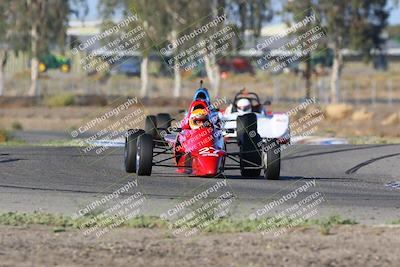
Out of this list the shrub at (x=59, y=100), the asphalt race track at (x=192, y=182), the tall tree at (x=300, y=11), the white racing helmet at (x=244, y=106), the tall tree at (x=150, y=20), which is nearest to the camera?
the asphalt race track at (x=192, y=182)

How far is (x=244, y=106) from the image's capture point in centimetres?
3033

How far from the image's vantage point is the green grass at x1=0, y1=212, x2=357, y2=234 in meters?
12.1

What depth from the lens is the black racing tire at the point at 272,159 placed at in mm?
17938

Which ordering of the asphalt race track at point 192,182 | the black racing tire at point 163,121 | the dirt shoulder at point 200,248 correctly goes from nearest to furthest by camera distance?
the dirt shoulder at point 200,248
the asphalt race track at point 192,182
the black racing tire at point 163,121

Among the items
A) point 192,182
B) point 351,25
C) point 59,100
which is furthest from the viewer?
point 351,25

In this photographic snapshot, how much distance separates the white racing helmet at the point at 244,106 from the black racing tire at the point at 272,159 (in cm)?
1172

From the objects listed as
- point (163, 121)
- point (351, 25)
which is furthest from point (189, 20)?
point (163, 121)

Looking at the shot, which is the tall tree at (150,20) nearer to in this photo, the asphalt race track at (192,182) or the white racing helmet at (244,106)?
the white racing helmet at (244,106)

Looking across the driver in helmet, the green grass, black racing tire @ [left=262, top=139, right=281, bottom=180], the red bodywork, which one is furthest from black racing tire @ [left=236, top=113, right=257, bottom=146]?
the green grass

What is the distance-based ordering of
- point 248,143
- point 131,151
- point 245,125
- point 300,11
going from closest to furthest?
point 248,143 < point 131,151 < point 245,125 < point 300,11

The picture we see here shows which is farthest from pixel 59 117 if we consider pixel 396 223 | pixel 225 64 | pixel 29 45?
pixel 396 223

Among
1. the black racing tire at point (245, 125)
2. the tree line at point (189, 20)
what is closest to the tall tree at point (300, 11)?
the tree line at point (189, 20)

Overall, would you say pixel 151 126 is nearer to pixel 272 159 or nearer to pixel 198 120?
pixel 198 120

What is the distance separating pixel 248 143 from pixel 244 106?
11.9 meters
